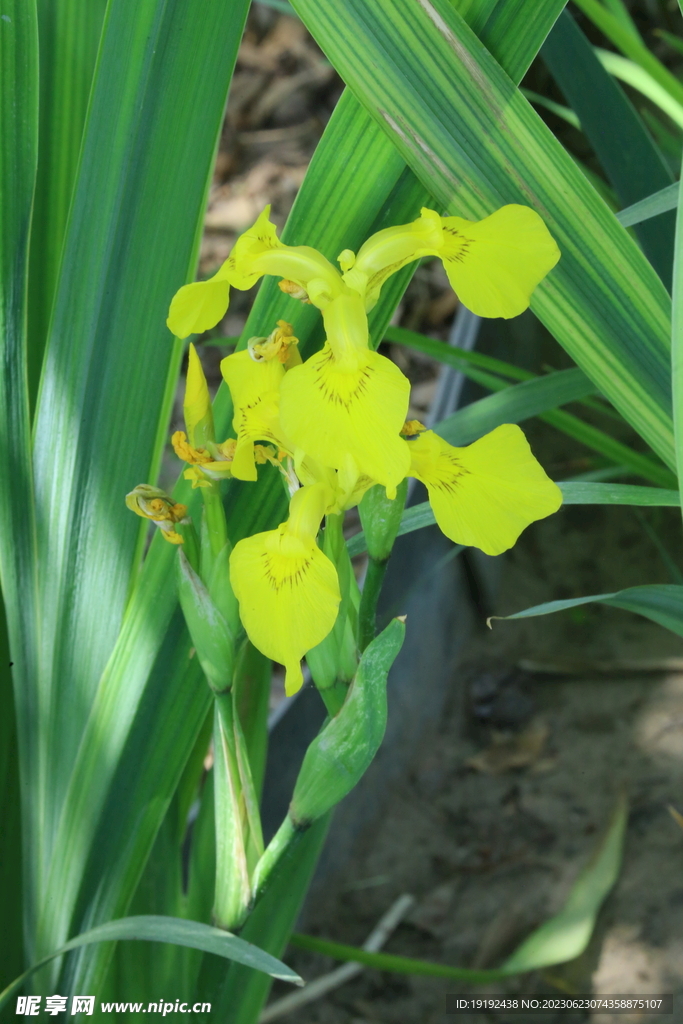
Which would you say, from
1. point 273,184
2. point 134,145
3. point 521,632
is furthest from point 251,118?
point 134,145

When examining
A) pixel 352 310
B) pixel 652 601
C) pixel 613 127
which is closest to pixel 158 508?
pixel 352 310

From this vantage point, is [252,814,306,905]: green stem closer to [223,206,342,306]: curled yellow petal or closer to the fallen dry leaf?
[223,206,342,306]: curled yellow petal

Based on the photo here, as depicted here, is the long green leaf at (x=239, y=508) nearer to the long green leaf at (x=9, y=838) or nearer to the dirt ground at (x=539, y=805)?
the long green leaf at (x=9, y=838)

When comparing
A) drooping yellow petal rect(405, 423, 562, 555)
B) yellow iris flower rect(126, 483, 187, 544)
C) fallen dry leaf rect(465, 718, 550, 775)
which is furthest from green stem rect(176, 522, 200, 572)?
fallen dry leaf rect(465, 718, 550, 775)

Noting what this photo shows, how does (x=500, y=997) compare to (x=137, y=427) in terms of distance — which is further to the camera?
(x=500, y=997)

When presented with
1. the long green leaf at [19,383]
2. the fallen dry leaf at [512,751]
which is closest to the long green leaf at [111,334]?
the long green leaf at [19,383]

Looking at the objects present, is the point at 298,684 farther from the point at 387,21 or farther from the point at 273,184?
the point at 273,184
